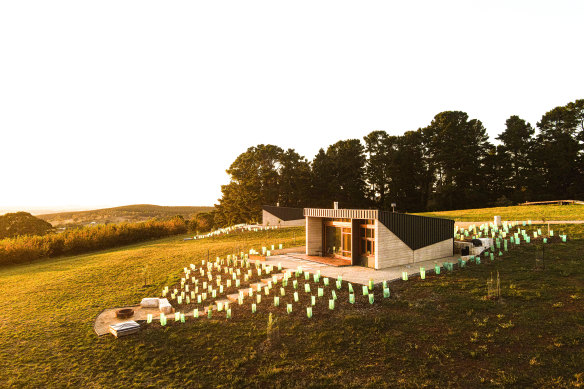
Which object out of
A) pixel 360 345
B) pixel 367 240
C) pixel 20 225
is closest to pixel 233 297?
pixel 360 345

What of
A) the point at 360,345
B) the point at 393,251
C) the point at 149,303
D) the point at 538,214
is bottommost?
the point at 149,303

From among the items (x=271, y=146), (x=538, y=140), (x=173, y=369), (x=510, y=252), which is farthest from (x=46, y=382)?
(x=538, y=140)

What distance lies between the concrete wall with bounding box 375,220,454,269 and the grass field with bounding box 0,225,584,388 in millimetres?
2452

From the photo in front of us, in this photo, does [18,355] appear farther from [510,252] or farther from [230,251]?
[510,252]

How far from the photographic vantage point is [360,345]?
8.24 m

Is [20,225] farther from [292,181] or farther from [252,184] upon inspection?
[292,181]

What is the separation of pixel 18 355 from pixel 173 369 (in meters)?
4.94

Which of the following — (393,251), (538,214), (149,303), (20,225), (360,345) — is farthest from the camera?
(20,225)

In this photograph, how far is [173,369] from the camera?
776 cm

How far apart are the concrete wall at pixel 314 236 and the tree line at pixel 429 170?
2470 centimetres

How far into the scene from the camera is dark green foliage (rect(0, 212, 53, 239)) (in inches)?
1478

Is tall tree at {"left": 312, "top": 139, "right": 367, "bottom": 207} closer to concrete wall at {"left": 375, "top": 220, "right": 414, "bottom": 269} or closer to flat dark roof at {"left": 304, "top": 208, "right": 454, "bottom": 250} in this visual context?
flat dark roof at {"left": 304, "top": 208, "right": 454, "bottom": 250}

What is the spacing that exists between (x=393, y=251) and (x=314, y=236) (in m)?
5.06

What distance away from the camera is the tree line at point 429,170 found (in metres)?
42.3
